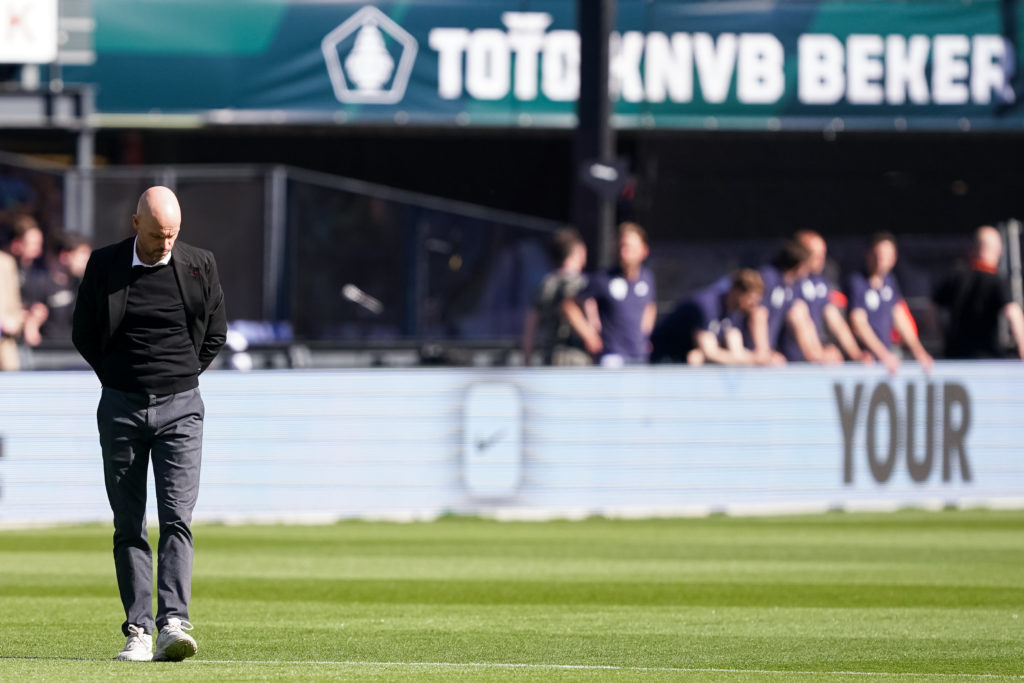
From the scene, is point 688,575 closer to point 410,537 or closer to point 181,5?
point 410,537

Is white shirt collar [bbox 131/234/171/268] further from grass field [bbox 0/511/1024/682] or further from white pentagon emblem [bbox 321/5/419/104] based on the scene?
white pentagon emblem [bbox 321/5/419/104]

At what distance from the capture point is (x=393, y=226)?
1892 centimetres

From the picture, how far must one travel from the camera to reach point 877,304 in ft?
55.8

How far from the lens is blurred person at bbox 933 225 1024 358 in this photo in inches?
655

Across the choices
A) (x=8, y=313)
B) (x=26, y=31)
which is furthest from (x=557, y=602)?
(x=26, y=31)

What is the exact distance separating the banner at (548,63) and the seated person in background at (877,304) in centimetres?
764

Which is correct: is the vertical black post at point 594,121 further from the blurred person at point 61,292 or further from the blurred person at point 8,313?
the blurred person at point 8,313

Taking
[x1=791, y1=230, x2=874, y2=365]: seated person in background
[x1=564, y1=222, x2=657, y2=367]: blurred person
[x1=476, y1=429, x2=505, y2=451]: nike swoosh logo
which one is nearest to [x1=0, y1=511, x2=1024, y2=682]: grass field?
[x1=476, y1=429, x2=505, y2=451]: nike swoosh logo

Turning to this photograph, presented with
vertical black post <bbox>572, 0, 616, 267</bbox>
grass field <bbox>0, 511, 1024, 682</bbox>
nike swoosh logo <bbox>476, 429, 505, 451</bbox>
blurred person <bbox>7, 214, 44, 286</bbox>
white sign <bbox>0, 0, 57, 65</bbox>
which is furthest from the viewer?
white sign <bbox>0, 0, 57, 65</bbox>

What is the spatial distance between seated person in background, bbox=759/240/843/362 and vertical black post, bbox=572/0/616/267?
1.69 metres

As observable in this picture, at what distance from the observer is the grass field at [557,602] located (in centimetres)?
778

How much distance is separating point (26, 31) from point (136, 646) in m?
15.1

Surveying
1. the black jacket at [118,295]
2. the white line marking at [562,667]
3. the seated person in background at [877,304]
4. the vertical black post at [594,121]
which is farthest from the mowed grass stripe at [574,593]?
the vertical black post at [594,121]

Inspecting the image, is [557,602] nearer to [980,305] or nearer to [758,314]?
[758,314]
